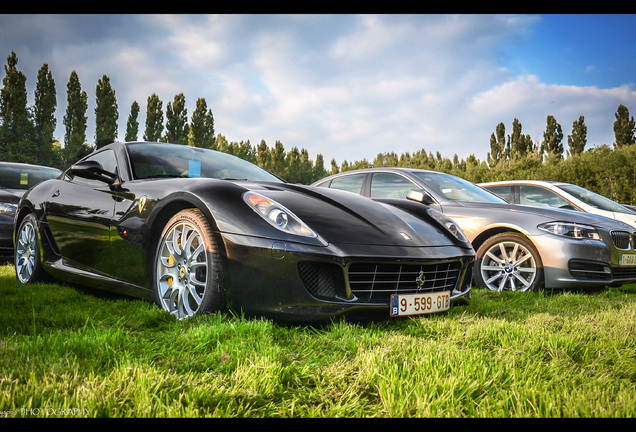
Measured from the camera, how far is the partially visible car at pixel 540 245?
4.67 m

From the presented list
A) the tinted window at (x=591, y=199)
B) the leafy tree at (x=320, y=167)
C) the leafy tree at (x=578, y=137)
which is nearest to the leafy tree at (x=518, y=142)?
the leafy tree at (x=578, y=137)

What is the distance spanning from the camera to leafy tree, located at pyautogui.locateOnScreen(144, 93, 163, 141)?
49062 mm

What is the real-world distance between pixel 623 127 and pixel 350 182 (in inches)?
1982

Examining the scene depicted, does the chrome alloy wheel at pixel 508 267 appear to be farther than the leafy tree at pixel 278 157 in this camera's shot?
No

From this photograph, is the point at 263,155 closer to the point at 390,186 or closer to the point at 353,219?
the point at 390,186

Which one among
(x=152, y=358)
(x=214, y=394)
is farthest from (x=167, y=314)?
(x=214, y=394)

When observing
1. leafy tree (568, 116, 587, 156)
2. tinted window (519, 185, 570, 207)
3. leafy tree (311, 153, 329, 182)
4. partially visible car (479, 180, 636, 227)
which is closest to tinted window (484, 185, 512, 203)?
partially visible car (479, 180, 636, 227)

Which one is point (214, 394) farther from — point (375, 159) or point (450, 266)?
point (375, 159)

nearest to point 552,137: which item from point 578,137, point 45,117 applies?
point 578,137

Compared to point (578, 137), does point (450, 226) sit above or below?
below

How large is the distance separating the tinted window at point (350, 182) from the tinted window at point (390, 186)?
203 millimetres

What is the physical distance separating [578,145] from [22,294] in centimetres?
5764

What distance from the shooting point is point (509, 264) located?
4918 mm

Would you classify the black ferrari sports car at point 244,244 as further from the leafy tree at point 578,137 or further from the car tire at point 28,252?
the leafy tree at point 578,137
